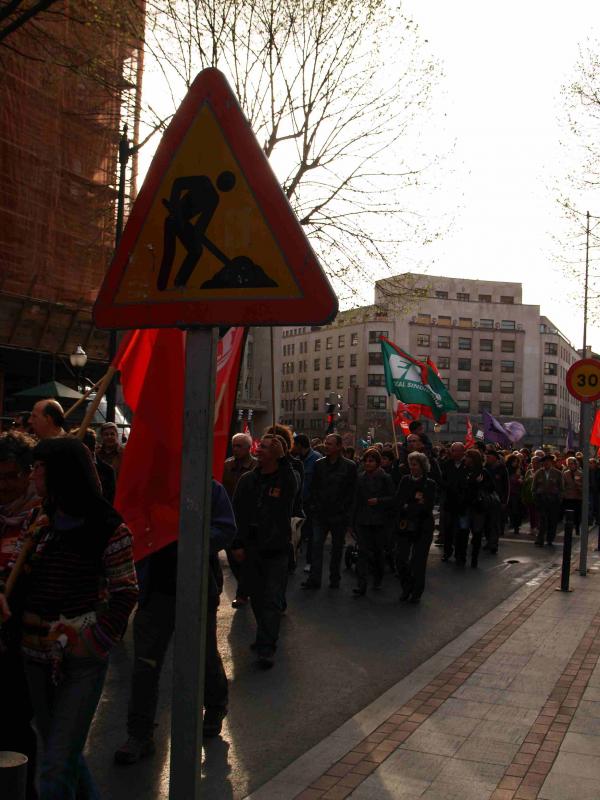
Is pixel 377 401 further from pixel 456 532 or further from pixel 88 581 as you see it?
pixel 88 581

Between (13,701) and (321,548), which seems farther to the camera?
(321,548)

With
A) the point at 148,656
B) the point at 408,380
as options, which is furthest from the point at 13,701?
the point at 408,380

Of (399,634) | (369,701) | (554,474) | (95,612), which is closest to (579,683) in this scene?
(369,701)

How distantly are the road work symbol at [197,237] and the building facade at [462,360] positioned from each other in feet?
303

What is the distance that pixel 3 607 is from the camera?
358cm

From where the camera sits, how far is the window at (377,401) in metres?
96.6

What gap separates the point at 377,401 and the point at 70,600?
9384cm

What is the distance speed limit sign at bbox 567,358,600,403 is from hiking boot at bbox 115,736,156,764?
A: 9.18 meters

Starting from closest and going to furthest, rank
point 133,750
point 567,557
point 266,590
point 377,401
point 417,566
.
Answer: point 133,750 → point 266,590 → point 417,566 → point 567,557 → point 377,401

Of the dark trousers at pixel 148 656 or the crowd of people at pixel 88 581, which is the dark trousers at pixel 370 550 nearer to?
the crowd of people at pixel 88 581

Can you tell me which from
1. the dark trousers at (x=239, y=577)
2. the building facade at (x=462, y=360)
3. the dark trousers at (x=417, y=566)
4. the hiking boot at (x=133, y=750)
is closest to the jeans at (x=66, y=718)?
the hiking boot at (x=133, y=750)

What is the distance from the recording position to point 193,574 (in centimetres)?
254

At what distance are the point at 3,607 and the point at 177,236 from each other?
5.52 feet

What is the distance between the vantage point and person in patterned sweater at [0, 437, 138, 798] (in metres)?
3.48
